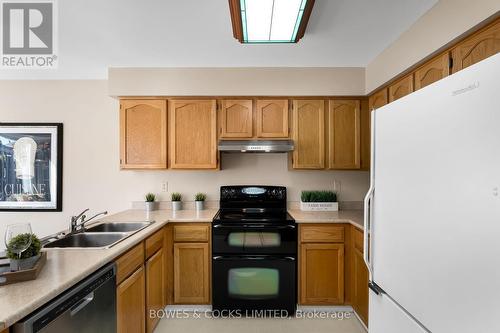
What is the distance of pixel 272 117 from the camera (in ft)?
9.00

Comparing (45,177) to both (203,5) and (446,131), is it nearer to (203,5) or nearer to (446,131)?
(203,5)

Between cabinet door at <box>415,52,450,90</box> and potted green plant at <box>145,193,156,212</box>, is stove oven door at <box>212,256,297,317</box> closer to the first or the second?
potted green plant at <box>145,193,156,212</box>

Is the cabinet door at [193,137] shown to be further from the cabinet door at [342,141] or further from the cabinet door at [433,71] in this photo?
the cabinet door at [433,71]

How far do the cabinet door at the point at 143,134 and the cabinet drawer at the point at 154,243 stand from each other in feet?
2.55

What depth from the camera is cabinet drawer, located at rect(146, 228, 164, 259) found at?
1986 mm

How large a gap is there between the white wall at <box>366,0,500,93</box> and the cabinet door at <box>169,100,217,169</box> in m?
1.68

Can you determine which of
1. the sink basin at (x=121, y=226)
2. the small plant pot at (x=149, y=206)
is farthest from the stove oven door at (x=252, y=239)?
the small plant pot at (x=149, y=206)

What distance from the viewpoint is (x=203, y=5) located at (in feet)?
5.45

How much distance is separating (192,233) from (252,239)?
0.58 meters

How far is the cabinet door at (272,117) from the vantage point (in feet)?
8.95

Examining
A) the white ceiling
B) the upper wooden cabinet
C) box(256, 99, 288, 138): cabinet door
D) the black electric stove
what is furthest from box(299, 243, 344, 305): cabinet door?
the white ceiling

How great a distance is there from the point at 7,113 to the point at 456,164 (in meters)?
4.14

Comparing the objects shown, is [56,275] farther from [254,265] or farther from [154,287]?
[254,265]

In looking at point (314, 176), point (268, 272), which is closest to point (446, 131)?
point (268, 272)
